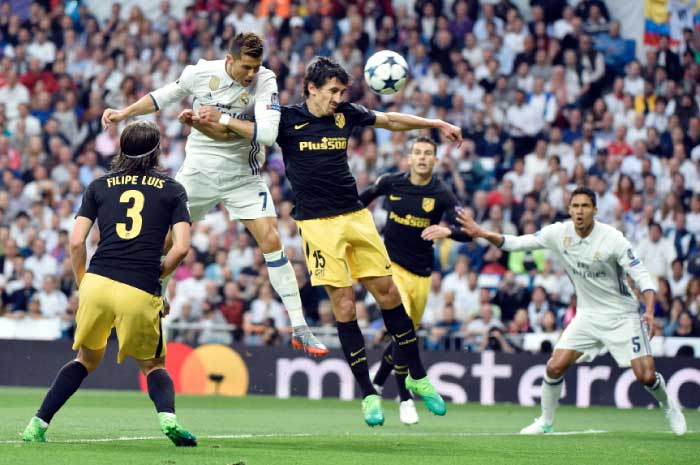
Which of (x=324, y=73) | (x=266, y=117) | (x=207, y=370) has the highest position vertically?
(x=324, y=73)

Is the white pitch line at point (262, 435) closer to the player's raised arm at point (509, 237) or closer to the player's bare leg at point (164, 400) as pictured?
the player's bare leg at point (164, 400)

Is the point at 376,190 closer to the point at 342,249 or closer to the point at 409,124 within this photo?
the point at 409,124

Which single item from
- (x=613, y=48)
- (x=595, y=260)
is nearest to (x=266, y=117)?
(x=595, y=260)

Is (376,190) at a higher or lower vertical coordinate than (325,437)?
higher

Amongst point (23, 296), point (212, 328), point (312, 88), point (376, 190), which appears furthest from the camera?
point (23, 296)

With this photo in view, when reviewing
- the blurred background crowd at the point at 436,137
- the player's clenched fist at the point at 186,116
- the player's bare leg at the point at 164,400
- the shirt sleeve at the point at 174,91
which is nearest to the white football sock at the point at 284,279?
the shirt sleeve at the point at 174,91

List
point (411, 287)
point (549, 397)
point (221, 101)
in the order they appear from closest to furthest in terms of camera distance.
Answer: point (221, 101), point (549, 397), point (411, 287)

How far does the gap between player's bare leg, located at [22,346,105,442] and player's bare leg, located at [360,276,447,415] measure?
113 inches

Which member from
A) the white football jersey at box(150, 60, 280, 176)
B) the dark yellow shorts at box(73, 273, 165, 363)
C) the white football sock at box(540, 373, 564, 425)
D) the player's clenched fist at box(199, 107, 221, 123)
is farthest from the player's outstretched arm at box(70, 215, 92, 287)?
the white football sock at box(540, 373, 564, 425)

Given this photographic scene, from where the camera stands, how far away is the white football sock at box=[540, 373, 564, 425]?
12422 millimetres

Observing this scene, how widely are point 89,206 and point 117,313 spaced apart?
2.60 ft

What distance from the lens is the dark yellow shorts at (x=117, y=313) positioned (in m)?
8.72

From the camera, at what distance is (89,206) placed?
350 inches

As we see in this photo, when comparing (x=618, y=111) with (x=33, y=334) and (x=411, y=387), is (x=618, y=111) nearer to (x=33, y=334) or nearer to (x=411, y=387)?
(x=33, y=334)
